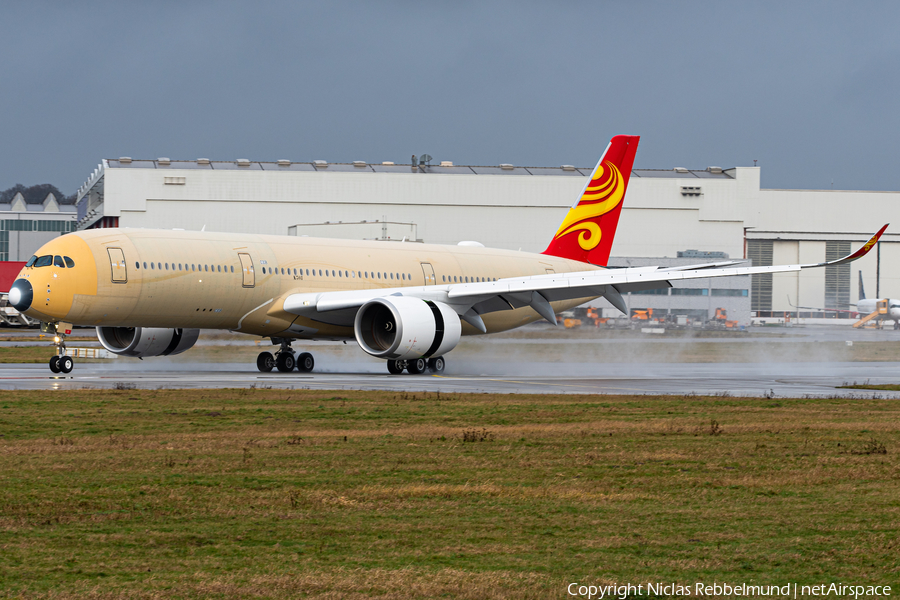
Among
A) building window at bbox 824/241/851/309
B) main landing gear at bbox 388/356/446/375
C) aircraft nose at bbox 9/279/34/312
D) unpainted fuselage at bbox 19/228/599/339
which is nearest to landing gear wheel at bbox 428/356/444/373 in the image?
main landing gear at bbox 388/356/446/375

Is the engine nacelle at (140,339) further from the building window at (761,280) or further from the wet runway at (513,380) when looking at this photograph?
the building window at (761,280)

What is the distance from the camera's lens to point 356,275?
33344 millimetres

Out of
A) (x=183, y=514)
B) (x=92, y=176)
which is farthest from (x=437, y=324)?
(x=92, y=176)

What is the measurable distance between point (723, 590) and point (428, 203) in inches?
3417

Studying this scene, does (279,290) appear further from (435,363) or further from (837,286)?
(837,286)

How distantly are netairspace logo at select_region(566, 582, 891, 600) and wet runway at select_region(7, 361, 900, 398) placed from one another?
17432mm

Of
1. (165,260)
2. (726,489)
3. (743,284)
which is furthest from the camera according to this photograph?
(743,284)

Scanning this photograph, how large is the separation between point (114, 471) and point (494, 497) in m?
4.14

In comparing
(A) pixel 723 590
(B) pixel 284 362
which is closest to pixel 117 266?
(B) pixel 284 362

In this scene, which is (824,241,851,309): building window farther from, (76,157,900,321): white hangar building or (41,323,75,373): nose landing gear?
(41,323,75,373): nose landing gear

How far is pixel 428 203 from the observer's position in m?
92.6

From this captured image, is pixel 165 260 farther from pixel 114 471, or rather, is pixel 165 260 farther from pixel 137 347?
pixel 114 471

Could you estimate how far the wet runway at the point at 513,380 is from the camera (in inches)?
968

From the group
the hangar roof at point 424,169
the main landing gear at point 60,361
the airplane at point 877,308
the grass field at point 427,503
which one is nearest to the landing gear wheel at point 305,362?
the main landing gear at point 60,361
